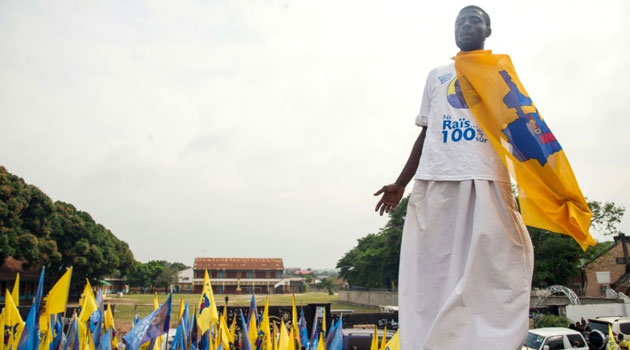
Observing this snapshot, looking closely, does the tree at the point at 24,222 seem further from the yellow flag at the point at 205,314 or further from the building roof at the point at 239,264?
the building roof at the point at 239,264

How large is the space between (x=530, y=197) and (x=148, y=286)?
79.3 m

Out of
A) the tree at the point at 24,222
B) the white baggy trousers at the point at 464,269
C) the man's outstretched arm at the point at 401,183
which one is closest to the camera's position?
the white baggy trousers at the point at 464,269

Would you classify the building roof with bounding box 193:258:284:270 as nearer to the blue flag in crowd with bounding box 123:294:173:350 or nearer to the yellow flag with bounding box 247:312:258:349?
the yellow flag with bounding box 247:312:258:349

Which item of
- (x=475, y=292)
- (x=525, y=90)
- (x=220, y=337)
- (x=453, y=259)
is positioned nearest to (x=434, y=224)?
(x=453, y=259)

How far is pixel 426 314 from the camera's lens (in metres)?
2.23

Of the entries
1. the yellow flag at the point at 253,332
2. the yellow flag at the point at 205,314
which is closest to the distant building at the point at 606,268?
the yellow flag at the point at 253,332

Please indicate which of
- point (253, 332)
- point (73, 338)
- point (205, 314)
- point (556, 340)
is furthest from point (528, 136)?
point (556, 340)

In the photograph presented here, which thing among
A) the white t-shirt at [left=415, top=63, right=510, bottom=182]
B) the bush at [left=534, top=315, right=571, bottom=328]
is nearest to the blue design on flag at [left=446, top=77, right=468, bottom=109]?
the white t-shirt at [left=415, top=63, right=510, bottom=182]

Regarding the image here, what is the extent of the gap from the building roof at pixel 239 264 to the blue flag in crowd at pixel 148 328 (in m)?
65.8

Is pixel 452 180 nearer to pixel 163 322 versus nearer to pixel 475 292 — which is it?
pixel 475 292

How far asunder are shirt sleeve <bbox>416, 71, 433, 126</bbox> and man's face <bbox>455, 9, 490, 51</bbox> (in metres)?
0.23

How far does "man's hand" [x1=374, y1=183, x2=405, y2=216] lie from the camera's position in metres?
2.70

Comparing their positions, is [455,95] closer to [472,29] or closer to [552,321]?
[472,29]

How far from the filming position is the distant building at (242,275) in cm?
7106
